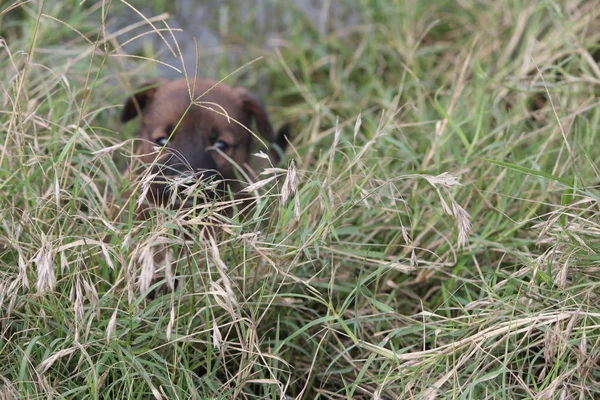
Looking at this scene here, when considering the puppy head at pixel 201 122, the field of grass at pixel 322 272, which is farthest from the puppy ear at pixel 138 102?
the field of grass at pixel 322 272

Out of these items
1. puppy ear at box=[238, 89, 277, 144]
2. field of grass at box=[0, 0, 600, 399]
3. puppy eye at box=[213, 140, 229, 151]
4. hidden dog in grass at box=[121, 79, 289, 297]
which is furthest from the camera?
puppy ear at box=[238, 89, 277, 144]

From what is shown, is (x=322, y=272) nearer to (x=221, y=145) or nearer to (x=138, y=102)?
(x=221, y=145)

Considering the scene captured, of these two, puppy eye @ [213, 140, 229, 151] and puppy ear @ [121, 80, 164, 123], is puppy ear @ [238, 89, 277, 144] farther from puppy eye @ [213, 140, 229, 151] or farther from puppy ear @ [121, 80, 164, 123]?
puppy ear @ [121, 80, 164, 123]

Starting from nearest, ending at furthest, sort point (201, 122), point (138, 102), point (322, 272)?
point (322, 272)
point (201, 122)
point (138, 102)

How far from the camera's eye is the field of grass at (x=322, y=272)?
82.8 inches

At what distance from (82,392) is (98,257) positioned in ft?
1.28

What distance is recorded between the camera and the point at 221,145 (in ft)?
10.8

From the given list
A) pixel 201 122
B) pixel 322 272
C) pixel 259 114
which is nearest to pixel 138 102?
pixel 201 122

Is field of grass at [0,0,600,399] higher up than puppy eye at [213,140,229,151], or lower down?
higher up

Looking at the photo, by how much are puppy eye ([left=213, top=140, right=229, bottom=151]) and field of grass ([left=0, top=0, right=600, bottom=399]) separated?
36 cm

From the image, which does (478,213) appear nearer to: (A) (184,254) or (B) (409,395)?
(B) (409,395)

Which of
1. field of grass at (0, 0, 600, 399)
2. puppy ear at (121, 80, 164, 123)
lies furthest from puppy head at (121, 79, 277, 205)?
field of grass at (0, 0, 600, 399)

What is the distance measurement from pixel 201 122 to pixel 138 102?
1.26 feet

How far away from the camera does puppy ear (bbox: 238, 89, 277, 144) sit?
344cm
